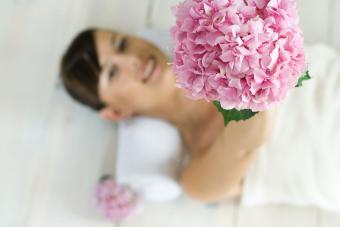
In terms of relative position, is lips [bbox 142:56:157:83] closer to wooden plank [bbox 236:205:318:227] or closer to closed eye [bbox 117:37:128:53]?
closed eye [bbox 117:37:128:53]

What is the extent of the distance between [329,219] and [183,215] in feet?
1.10

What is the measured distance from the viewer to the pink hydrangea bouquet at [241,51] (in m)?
0.41

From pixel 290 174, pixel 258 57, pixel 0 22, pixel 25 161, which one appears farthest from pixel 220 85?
Answer: pixel 0 22

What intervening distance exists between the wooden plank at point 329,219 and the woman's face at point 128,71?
0.47 metres

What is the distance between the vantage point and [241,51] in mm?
406

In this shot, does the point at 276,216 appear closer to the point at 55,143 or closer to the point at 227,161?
the point at 227,161

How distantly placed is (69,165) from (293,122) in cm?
56

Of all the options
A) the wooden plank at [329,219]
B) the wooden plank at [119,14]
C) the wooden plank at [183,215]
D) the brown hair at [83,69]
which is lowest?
the wooden plank at [183,215]

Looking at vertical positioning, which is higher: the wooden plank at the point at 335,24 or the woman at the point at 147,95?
the wooden plank at the point at 335,24

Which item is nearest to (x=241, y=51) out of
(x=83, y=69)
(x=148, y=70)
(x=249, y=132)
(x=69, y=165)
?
(x=249, y=132)

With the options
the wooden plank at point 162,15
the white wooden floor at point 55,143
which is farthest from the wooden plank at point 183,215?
the wooden plank at point 162,15

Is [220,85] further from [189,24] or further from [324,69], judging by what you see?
[324,69]

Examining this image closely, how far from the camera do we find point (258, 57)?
41 centimetres

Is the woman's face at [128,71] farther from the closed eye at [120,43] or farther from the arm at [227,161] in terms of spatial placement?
the arm at [227,161]
